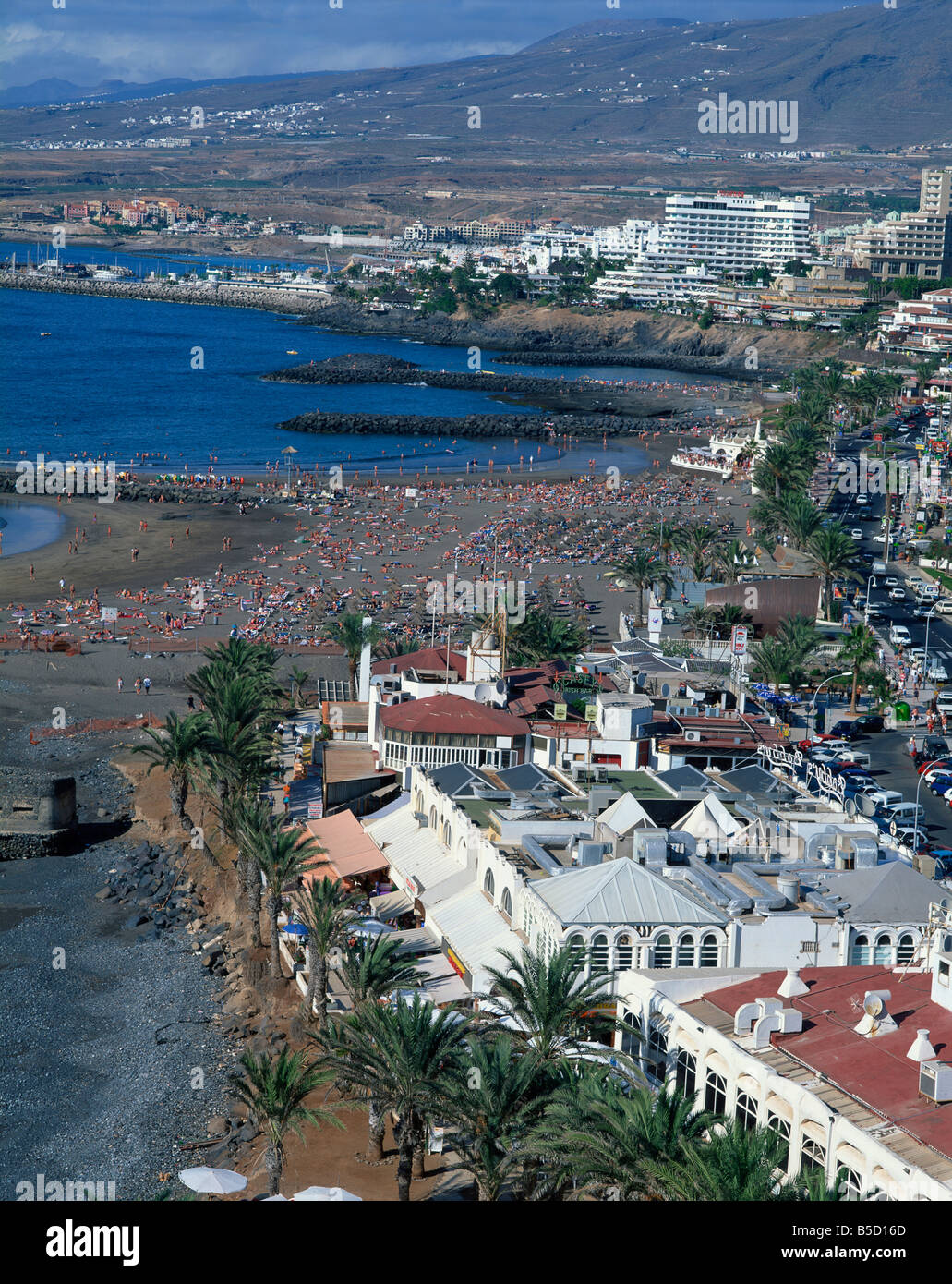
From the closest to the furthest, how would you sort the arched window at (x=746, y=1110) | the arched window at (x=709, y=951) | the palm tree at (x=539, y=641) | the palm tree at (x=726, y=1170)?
1. the palm tree at (x=726, y=1170)
2. the arched window at (x=746, y=1110)
3. the arched window at (x=709, y=951)
4. the palm tree at (x=539, y=641)

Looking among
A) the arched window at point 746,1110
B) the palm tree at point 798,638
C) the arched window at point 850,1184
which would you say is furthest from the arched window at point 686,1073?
the palm tree at point 798,638

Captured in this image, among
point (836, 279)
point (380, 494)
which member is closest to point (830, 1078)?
point (380, 494)

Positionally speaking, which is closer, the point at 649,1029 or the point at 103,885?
the point at 649,1029

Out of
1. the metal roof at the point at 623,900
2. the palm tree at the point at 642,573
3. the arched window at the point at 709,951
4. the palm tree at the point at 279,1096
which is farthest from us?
the palm tree at the point at 642,573

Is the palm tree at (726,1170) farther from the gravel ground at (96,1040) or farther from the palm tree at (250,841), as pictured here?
the palm tree at (250,841)
